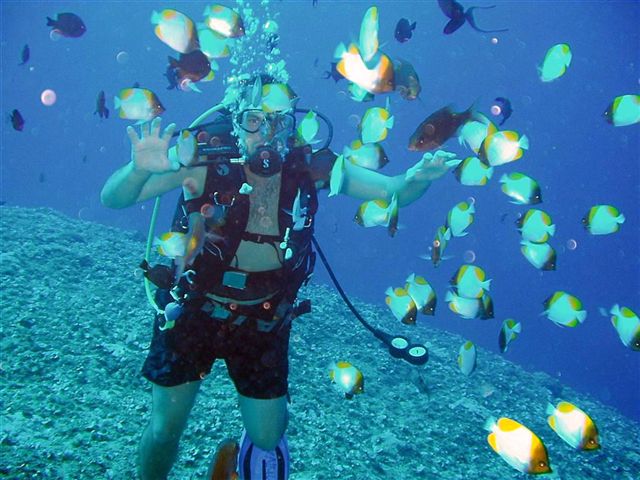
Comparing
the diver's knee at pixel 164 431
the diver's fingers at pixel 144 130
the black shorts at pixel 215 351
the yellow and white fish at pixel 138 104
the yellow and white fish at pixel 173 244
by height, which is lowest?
the diver's knee at pixel 164 431

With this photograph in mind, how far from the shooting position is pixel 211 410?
19.9ft

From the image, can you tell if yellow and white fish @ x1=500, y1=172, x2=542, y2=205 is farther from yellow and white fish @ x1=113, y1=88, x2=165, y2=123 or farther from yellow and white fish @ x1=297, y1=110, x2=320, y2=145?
yellow and white fish @ x1=113, y1=88, x2=165, y2=123

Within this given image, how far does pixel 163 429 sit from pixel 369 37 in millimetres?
3639

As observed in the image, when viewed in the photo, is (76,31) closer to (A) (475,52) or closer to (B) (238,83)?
(B) (238,83)

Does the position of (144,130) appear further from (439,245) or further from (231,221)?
(439,245)

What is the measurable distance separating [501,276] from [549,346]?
14517mm

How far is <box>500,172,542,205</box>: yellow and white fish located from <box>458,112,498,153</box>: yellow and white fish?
2.86 feet

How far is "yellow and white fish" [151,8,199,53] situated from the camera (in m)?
3.91

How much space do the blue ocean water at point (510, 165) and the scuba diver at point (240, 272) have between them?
151 feet

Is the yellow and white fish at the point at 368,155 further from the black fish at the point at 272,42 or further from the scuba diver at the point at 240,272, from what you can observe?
the black fish at the point at 272,42

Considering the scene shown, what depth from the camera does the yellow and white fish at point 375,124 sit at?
452 cm

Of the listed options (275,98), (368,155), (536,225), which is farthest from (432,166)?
(536,225)

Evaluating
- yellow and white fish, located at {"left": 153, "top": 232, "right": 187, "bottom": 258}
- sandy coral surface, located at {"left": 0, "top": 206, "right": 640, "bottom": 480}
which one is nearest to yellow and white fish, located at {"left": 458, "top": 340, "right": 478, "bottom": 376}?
sandy coral surface, located at {"left": 0, "top": 206, "right": 640, "bottom": 480}

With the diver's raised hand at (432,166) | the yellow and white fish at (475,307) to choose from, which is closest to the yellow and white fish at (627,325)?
the yellow and white fish at (475,307)
